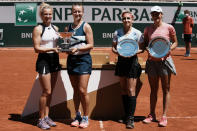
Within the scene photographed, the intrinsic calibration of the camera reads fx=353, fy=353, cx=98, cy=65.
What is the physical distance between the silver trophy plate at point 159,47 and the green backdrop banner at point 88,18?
13523 millimetres

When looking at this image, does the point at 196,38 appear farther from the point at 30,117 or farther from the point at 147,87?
the point at 30,117

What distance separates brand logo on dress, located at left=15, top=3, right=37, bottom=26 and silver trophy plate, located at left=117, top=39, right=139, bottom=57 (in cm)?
1380

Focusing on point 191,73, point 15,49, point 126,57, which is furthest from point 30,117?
point 15,49

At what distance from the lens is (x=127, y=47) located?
517cm

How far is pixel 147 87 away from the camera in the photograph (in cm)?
863

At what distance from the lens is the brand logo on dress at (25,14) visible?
18.4 metres

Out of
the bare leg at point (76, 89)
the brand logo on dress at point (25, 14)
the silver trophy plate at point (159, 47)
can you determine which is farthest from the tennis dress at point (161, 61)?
the brand logo on dress at point (25, 14)

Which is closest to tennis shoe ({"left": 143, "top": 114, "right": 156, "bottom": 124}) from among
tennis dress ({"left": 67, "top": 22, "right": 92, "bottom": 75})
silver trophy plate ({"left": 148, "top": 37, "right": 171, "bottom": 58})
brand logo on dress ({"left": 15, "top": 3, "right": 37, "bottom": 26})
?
silver trophy plate ({"left": 148, "top": 37, "right": 171, "bottom": 58})

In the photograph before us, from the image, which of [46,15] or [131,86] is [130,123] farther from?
[46,15]

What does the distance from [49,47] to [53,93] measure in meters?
0.97

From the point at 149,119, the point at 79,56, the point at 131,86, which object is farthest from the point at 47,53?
the point at 149,119

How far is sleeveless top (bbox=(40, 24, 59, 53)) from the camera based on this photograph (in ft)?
16.9

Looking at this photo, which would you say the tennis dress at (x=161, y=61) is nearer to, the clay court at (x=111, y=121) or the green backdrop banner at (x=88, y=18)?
the clay court at (x=111, y=121)

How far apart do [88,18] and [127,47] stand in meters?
13.8
